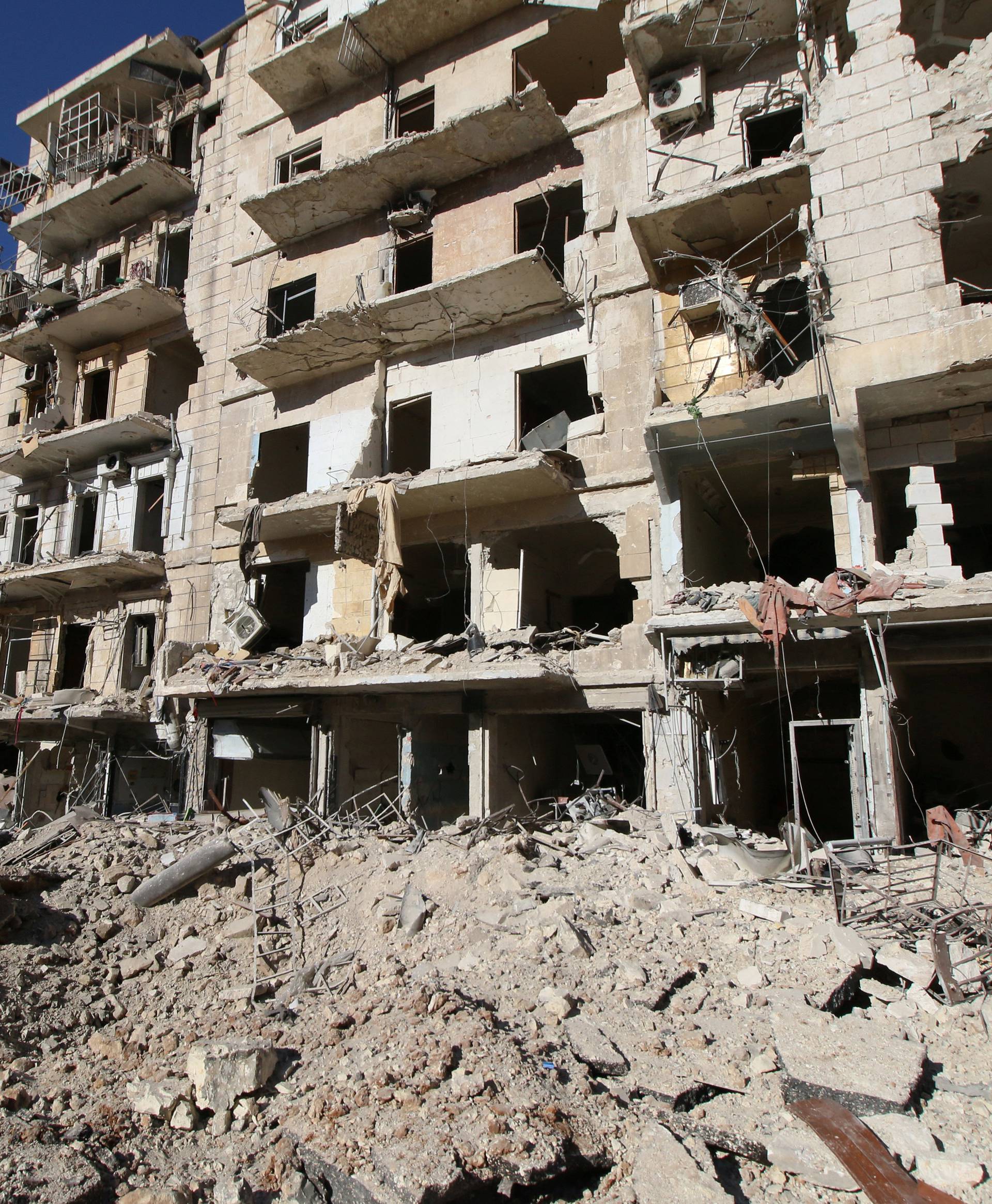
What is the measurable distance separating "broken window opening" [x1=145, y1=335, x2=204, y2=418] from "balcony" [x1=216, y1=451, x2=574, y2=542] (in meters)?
7.28

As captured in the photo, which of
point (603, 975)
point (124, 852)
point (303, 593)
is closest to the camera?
point (603, 975)

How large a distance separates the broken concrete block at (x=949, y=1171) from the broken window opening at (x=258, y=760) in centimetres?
1212


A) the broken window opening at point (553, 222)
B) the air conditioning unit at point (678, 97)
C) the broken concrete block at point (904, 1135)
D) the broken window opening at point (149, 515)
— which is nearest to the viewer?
the broken concrete block at point (904, 1135)

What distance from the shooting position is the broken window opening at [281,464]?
764 inches

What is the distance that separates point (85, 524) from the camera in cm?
2397

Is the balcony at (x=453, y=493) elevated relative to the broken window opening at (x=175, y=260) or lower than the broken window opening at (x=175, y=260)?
lower

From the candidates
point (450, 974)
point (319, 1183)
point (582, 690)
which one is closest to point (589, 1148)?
point (319, 1183)

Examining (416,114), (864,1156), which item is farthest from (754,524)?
(864,1156)

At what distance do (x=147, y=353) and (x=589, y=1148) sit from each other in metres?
22.8

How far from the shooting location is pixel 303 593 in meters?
20.9

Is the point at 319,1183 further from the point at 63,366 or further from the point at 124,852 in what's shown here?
the point at 63,366

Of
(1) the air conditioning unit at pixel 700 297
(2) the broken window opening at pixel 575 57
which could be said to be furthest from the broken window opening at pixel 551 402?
(2) the broken window opening at pixel 575 57

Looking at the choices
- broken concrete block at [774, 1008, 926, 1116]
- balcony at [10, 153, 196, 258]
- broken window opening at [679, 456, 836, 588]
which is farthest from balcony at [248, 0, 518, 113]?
broken concrete block at [774, 1008, 926, 1116]

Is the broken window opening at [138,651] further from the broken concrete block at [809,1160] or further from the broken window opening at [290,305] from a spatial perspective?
the broken concrete block at [809,1160]
